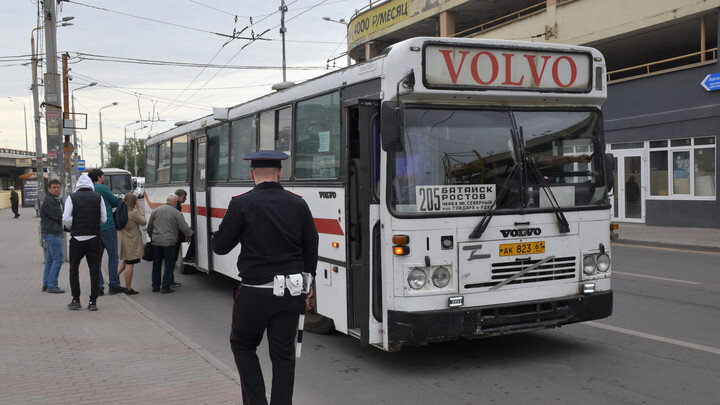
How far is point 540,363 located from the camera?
642cm

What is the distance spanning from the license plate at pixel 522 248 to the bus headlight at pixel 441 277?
1.86 ft

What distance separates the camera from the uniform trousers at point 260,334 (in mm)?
4383

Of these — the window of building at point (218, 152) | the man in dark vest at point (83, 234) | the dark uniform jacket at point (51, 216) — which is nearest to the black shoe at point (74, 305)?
the man in dark vest at point (83, 234)

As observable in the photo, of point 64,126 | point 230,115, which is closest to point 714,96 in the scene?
point 230,115

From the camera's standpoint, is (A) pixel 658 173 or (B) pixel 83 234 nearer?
(B) pixel 83 234

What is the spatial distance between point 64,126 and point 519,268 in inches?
583

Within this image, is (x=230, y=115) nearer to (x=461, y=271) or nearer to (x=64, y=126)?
(x=461, y=271)

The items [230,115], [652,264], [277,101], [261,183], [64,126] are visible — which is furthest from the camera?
[64,126]

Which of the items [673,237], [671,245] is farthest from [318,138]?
[673,237]

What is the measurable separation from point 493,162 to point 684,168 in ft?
57.4

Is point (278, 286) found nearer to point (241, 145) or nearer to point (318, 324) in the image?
point (318, 324)

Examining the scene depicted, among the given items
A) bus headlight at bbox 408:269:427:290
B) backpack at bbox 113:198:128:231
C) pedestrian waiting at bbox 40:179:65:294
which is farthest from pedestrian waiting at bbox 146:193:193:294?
bus headlight at bbox 408:269:427:290

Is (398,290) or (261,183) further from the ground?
(261,183)

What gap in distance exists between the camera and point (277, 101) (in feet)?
28.2
